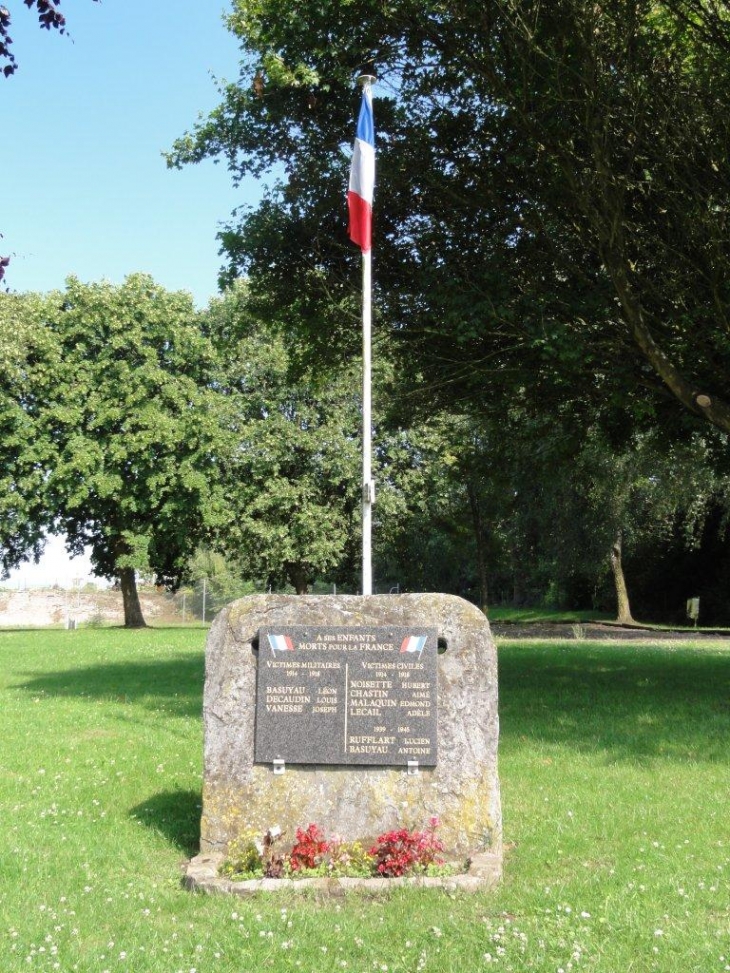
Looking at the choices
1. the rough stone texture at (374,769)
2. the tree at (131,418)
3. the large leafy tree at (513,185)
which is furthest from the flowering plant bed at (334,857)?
the tree at (131,418)

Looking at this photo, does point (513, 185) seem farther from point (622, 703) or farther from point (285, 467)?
point (285, 467)

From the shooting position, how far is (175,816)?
28.3 ft

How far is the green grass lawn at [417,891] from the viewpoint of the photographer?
5477 millimetres

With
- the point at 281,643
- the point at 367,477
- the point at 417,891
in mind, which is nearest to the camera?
the point at 417,891

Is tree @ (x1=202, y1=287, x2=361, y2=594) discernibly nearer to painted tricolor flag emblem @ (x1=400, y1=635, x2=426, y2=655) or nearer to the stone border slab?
painted tricolor flag emblem @ (x1=400, y1=635, x2=426, y2=655)

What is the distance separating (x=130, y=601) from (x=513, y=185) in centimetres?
3273

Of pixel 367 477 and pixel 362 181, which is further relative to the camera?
pixel 362 181

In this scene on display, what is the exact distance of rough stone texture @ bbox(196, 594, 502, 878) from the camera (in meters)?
7.34

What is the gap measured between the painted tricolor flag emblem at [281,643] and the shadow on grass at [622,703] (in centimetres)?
461

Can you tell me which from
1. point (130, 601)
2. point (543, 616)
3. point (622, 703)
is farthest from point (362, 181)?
point (543, 616)

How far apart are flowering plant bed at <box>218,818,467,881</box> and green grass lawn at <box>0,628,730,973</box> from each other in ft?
1.28

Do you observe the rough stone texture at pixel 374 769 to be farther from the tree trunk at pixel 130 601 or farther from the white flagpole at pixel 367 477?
the tree trunk at pixel 130 601

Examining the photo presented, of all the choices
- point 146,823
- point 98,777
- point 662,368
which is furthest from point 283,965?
point 662,368

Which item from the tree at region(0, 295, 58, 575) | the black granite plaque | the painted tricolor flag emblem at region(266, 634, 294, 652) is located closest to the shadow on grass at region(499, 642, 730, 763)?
the black granite plaque
